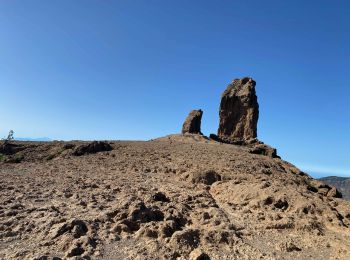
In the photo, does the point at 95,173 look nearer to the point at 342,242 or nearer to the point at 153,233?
the point at 153,233

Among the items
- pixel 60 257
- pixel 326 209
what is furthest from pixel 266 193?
pixel 60 257

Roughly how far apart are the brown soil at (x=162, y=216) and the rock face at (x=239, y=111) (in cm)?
3070

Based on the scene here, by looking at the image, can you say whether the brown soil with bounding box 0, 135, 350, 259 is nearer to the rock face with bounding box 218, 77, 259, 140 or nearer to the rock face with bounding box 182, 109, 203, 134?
the rock face with bounding box 182, 109, 203, 134

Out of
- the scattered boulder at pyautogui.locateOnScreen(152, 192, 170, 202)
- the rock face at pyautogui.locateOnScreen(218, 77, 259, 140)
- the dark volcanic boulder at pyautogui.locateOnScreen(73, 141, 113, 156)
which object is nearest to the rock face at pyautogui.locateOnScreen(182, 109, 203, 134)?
the rock face at pyautogui.locateOnScreen(218, 77, 259, 140)

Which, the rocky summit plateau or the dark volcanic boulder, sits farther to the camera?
the dark volcanic boulder

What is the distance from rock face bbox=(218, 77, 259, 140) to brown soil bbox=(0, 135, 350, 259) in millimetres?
30697

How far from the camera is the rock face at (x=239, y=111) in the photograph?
171 feet

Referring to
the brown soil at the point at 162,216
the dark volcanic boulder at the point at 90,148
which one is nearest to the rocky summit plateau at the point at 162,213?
the brown soil at the point at 162,216

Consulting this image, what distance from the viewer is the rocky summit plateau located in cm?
951

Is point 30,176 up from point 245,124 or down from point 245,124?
down

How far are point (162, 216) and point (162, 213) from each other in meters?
0.19

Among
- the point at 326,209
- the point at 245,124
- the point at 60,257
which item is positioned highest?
the point at 245,124

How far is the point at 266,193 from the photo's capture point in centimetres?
1530

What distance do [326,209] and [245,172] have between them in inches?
279
